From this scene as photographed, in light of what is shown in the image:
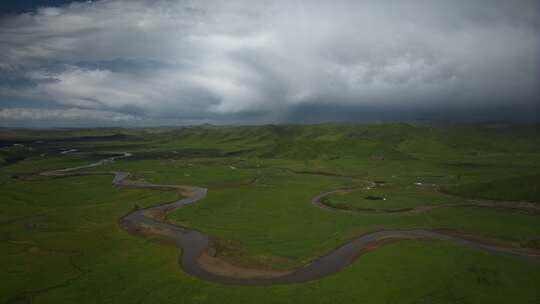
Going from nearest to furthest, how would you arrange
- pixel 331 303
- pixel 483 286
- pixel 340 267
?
pixel 331 303
pixel 483 286
pixel 340 267

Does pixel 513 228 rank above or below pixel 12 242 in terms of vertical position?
above

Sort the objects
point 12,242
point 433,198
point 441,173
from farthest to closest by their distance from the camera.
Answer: point 441,173 → point 433,198 → point 12,242

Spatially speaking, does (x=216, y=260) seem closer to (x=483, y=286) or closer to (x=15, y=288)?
(x=15, y=288)

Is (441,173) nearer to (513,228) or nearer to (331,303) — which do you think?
(513,228)

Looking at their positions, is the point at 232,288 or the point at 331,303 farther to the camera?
the point at 232,288

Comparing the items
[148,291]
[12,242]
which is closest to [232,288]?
[148,291]

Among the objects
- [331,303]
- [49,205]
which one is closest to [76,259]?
[331,303]

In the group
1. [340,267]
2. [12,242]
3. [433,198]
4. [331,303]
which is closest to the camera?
[331,303]

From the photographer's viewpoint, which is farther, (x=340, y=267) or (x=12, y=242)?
(x=12, y=242)

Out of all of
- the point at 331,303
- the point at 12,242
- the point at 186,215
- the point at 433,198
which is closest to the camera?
the point at 331,303
